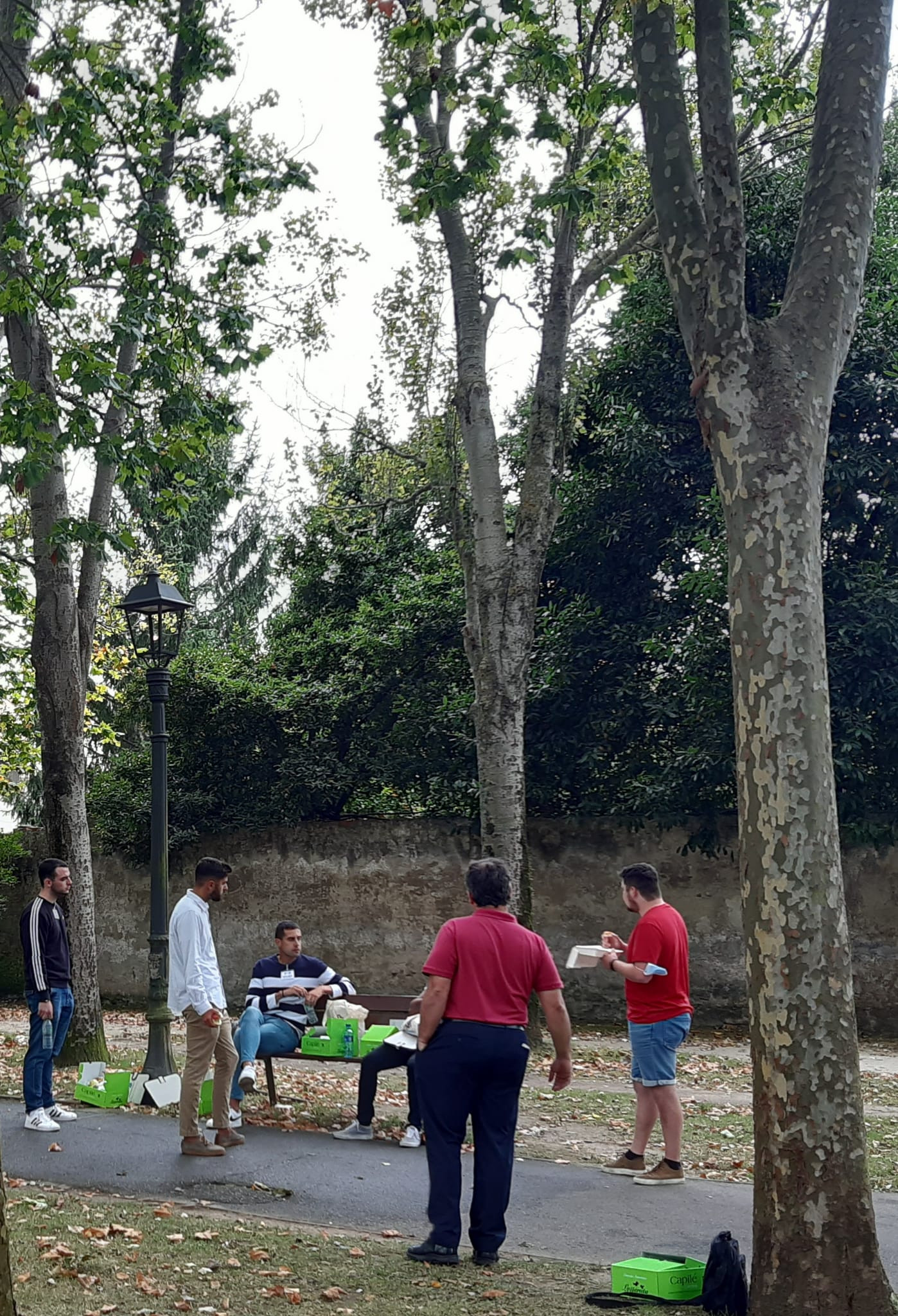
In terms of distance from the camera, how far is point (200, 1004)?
8727 millimetres

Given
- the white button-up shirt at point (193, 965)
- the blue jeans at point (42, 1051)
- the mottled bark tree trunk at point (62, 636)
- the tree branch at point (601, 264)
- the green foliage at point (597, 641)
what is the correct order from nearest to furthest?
the white button-up shirt at point (193, 965) < the blue jeans at point (42, 1051) < the mottled bark tree trunk at point (62, 636) < the tree branch at point (601, 264) < the green foliage at point (597, 641)

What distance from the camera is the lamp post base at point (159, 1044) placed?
11.7 meters

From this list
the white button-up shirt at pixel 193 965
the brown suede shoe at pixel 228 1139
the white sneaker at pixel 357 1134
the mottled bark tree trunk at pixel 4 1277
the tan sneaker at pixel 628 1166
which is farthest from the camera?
the white sneaker at pixel 357 1134

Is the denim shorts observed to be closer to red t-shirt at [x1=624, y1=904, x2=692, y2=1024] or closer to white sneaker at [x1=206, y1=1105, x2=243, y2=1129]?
red t-shirt at [x1=624, y1=904, x2=692, y2=1024]

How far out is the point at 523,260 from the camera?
35.8 ft

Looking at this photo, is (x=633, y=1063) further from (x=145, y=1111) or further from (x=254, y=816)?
(x=254, y=816)

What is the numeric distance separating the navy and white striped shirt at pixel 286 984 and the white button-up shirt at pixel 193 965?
182 cm

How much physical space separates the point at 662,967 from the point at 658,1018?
0.33 metres

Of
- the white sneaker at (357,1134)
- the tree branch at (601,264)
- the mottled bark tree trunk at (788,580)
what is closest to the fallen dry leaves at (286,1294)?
the mottled bark tree trunk at (788,580)

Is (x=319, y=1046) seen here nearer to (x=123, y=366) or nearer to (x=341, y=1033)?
(x=341, y=1033)

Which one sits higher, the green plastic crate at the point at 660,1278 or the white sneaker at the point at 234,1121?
the green plastic crate at the point at 660,1278

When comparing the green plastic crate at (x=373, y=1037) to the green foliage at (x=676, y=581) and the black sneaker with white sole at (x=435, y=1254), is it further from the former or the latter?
the green foliage at (x=676, y=581)

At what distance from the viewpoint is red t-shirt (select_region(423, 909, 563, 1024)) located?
6555mm

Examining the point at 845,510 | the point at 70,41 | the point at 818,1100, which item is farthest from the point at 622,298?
the point at 818,1100
